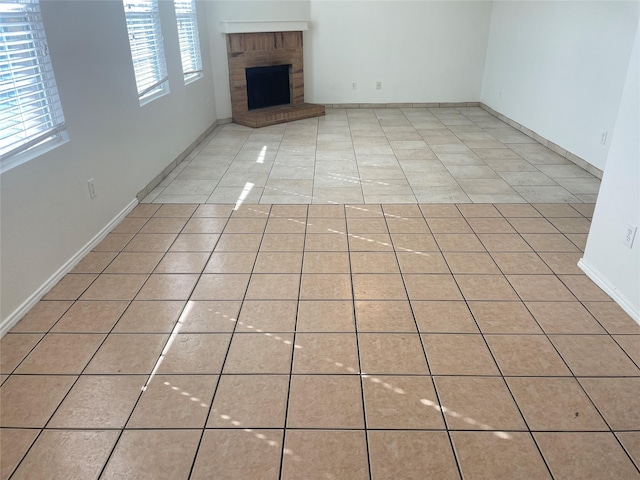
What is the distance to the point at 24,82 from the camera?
235 cm

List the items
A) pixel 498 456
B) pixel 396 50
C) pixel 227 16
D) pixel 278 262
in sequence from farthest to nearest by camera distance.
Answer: pixel 396 50
pixel 227 16
pixel 278 262
pixel 498 456

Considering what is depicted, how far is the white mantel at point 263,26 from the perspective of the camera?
5.72 meters

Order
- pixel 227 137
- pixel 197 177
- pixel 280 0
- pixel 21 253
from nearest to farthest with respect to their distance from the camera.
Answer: pixel 21 253, pixel 197 177, pixel 227 137, pixel 280 0

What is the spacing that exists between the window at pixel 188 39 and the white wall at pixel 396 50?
1.94 m

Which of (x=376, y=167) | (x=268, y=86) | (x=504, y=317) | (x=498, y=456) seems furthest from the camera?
(x=268, y=86)

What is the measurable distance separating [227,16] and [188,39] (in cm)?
86

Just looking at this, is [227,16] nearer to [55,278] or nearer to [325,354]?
[55,278]

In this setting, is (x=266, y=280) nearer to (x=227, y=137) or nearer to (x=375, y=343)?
(x=375, y=343)

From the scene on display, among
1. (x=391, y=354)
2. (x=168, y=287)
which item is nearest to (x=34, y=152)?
(x=168, y=287)

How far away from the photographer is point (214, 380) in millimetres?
1909

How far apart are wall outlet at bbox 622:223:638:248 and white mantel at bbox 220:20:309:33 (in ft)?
16.4

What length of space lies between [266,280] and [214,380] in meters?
0.80

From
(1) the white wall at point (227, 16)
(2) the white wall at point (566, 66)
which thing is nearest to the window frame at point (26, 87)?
(1) the white wall at point (227, 16)

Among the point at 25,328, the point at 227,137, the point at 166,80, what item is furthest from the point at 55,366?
the point at 227,137
